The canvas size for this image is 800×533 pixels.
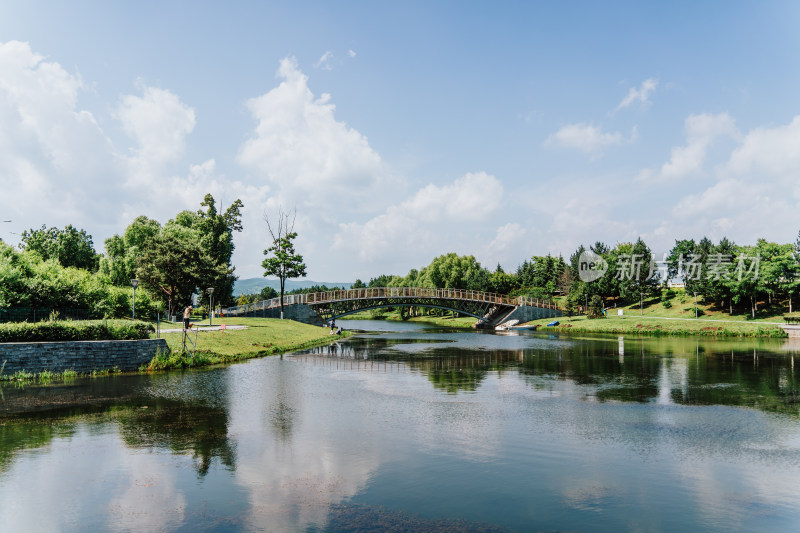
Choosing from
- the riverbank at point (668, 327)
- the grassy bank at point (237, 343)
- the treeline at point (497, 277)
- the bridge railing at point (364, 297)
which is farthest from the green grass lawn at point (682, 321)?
the grassy bank at point (237, 343)

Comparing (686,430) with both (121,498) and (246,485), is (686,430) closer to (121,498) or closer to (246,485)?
(246,485)

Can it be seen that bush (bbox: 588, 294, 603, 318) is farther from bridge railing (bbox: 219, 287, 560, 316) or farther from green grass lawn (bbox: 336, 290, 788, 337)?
bridge railing (bbox: 219, 287, 560, 316)

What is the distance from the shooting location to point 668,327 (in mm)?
75750

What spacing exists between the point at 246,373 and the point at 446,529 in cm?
2468

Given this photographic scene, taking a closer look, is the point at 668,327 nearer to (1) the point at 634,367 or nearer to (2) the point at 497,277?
(1) the point at 634,367

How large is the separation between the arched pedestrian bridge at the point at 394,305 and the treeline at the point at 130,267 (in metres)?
9.23

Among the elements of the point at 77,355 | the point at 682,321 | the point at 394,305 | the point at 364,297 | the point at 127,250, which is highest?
the point at 127,250

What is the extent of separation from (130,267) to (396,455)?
71457 mm

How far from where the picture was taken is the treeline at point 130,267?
38.7 metres

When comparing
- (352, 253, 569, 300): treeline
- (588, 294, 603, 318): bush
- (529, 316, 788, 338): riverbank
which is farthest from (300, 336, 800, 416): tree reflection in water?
(352, 253, 569, 300): treeline

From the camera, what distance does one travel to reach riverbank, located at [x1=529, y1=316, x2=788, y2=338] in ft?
226

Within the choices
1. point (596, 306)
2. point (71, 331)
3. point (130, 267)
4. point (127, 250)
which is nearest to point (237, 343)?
point (71, 331)

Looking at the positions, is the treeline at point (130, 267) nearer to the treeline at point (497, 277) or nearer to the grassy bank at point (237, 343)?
the grassy bank at point (237, 343)

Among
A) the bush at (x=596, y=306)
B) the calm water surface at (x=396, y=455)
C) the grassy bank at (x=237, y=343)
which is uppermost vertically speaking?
the bush at (x=596, y=306)
